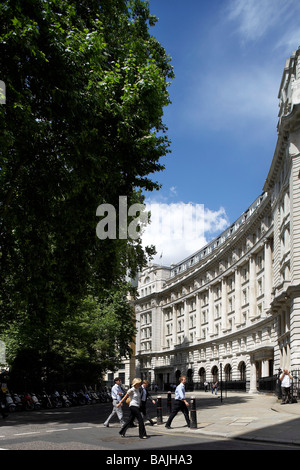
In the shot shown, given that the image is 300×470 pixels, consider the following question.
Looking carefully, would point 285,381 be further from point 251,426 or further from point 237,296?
point 237,296

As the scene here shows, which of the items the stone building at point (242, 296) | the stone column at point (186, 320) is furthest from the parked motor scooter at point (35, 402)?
the stone column at point (186, 320)

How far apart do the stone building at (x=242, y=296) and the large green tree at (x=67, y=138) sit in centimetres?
1470

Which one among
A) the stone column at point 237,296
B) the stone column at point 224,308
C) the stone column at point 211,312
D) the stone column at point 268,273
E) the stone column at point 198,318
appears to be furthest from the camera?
the stone column at point 198,318

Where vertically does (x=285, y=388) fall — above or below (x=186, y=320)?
below

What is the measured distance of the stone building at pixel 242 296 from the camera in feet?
116

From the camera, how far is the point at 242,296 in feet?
189

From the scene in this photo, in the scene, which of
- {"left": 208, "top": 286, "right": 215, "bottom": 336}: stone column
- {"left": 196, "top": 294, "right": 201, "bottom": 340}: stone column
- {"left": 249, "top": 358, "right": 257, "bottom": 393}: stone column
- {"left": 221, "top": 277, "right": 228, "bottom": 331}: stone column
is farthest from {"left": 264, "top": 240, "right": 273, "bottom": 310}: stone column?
{"left": 196, "top": 294, "right": 201, "bottom": 340}: stone column

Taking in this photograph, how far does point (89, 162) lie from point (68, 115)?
1925 millimetres

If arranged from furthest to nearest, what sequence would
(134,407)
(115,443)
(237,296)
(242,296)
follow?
1. (237,296)
2. (242,296)
3. (134,407)
4. (115,443)

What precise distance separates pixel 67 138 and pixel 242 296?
44.4 meters

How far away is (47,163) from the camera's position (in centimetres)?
1750

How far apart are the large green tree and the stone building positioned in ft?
48.2

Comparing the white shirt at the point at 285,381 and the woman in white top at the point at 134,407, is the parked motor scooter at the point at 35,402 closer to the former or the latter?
the white shirt at the point at 285,381

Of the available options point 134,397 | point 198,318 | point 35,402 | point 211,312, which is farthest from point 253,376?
point 134,397
